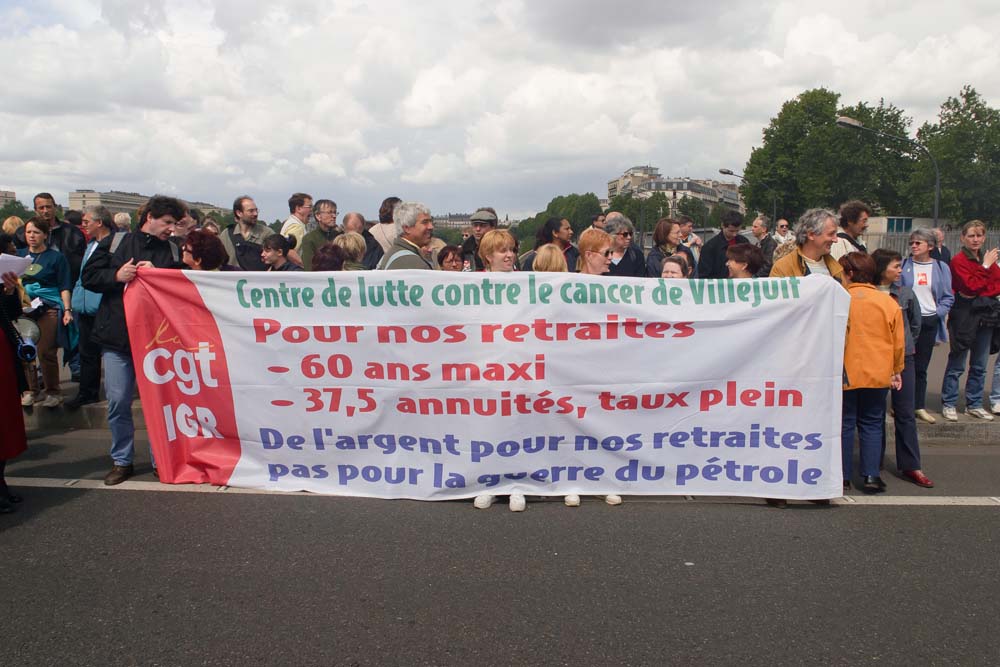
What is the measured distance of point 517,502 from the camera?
462 centimetres

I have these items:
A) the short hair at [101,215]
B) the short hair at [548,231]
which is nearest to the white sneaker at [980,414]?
the short hair at [548,231]

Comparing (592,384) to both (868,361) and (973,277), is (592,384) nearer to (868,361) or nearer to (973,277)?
(868,361)

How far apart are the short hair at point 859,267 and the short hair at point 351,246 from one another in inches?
149

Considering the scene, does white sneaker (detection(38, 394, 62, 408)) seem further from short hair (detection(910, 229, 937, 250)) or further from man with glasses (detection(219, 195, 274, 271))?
short hair (detection(910, 229, 937, 250))

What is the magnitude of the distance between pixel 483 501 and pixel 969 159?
6105 centimetres

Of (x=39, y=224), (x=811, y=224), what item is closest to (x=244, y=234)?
(x=39, y=224)

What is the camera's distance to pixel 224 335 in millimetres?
4969

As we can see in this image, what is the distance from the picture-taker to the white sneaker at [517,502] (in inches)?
181

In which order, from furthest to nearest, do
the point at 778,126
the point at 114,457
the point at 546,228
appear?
1. the point at 778,126
2. the point at 546,228
3. the point at 114,457

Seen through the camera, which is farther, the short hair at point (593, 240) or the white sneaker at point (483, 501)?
the short hair at point (593, 240)

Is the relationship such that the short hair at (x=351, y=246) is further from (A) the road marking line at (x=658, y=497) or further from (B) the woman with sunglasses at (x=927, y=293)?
(B) the woman with sunglasses at (x=927, y=293)

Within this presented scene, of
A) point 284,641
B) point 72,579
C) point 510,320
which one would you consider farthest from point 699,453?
point 72,579

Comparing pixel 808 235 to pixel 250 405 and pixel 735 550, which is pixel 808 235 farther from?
pixel 250 405

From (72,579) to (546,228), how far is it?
482cm
